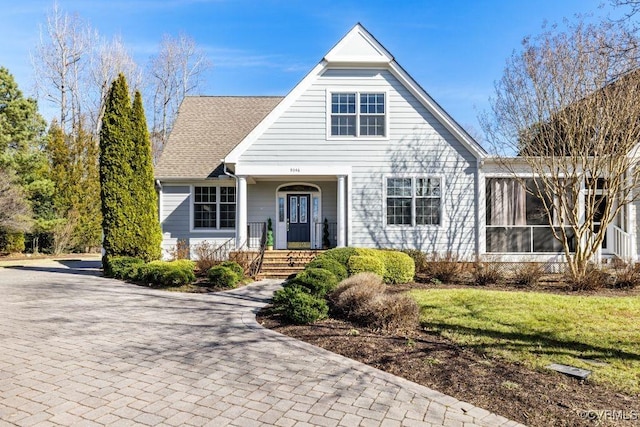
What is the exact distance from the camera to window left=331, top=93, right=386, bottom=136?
1480 cm

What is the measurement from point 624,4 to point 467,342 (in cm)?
661

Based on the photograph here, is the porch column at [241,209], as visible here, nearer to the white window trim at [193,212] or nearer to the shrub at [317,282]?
the white window trim at [193,212]

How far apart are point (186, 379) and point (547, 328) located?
221 inches

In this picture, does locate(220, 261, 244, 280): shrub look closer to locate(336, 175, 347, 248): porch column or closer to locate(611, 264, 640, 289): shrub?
locate(336, 175, 347, 248): porch column

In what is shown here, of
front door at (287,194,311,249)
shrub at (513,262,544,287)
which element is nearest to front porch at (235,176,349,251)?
front door at (287,194,311,249)

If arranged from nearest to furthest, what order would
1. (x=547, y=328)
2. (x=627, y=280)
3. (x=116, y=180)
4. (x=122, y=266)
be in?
(x=547, y=328) < (x=627, y=280) < (x=122, y=266) < (x=116, y=180)

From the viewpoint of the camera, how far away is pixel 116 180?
1400 centimetres

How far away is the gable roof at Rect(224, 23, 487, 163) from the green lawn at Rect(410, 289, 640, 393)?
742 cm

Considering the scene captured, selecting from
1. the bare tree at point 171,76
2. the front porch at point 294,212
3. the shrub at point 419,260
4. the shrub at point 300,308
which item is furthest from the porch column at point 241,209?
the bare tree at point 171,76

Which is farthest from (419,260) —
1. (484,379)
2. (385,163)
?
(484,379)

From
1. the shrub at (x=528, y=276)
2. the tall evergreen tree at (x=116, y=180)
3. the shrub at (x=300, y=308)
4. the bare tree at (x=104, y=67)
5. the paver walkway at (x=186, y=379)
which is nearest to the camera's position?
the paver walkway at (x=186, y=379)

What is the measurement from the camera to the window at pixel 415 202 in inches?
585

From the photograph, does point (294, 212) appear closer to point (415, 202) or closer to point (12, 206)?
point (415, 202)

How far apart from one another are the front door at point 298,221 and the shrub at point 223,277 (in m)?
5.27
